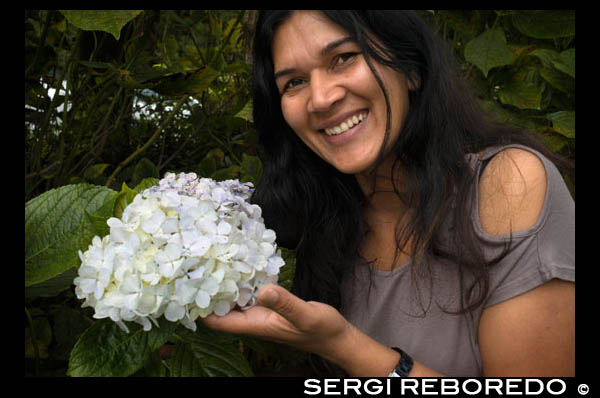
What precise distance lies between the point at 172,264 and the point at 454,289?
0.62 meters

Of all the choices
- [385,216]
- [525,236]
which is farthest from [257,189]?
[525,236]

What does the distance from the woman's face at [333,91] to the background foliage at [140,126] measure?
245 millimetres

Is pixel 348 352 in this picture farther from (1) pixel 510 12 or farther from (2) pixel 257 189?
(1) pixel 510 12

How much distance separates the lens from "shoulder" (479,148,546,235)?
98 cm

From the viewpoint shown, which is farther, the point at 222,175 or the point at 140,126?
the point at 140,126

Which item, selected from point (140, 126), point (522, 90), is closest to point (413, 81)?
point (522, 90)

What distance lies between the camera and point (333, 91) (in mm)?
957

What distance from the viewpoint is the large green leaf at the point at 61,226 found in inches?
32.7

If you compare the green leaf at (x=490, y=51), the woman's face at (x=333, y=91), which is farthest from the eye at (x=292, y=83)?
the green leaf at (x=490, y=51)

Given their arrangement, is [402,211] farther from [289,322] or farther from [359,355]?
[289,322]

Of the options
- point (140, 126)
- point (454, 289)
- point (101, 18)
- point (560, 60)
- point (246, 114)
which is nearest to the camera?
point (101, 18)

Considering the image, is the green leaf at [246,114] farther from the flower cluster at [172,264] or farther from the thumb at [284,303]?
the thumb at [284,303]

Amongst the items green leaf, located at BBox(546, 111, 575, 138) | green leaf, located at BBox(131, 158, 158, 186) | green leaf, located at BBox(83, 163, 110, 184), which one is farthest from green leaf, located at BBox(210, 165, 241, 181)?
green leaf, located at BBox(546, 111, 575, 138)

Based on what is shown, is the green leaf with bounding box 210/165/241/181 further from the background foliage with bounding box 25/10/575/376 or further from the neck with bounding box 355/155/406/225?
the neck with bounding box 355/155/406/225
